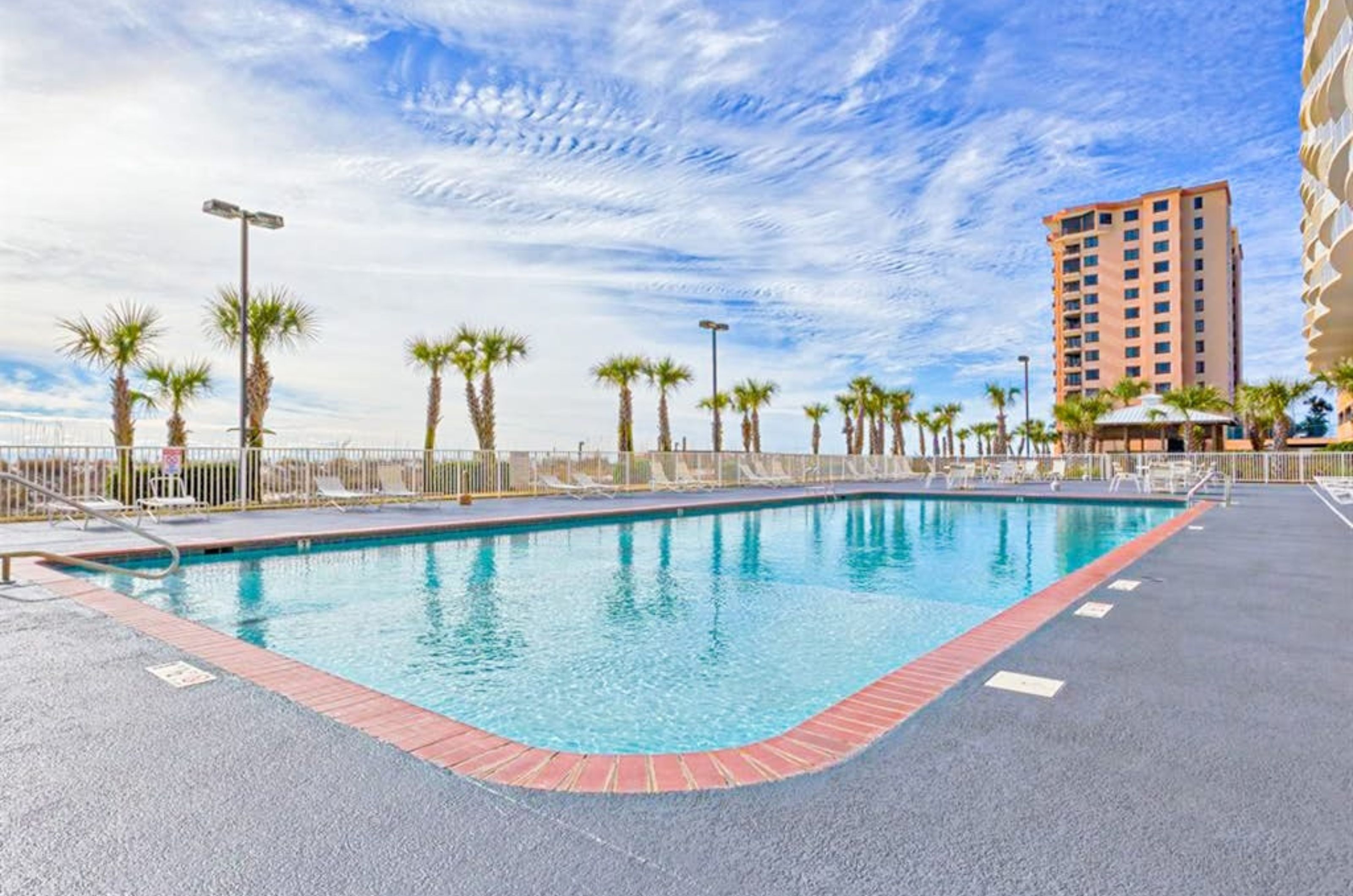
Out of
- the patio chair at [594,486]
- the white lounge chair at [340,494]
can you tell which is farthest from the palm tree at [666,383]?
the white lounge chair at [340,494]

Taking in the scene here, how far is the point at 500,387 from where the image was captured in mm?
23922

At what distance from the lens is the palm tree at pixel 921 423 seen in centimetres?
5294

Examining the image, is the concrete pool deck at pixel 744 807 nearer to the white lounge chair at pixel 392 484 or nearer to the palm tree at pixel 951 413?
the white lounge chair at pixel 392 484

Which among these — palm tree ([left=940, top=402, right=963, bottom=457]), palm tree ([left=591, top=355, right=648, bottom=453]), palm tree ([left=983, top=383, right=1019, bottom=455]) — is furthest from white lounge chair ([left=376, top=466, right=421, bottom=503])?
palm tree ([left=940, top=402, right=963, bottom=457])

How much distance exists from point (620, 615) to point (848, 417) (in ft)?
129

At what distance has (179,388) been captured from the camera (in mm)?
19578

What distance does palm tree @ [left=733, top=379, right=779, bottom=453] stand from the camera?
3466 cm

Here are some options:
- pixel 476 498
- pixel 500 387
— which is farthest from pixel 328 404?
pixel 500 387

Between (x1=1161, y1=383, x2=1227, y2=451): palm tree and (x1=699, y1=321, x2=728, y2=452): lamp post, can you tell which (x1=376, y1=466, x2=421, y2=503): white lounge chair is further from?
(x1=1161, y1=383, x2=1227, y2=451): palm tree

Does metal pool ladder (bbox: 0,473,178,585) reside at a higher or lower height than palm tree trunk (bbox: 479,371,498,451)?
lower

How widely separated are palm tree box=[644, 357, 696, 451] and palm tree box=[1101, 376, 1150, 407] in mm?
29925

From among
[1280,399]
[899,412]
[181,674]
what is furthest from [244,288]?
[1280,399]

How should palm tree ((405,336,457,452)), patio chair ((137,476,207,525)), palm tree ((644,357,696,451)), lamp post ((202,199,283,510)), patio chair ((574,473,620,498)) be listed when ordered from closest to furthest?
patio chair ((137,476,207,525))
lamp post ((202,199,283,510))
patio chair ((574,473,620,498))
palm tree ((405,336,457,452))
palm tree ((644,357,696,451))

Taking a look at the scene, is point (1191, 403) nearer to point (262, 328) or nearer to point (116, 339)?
point (262, 328)
